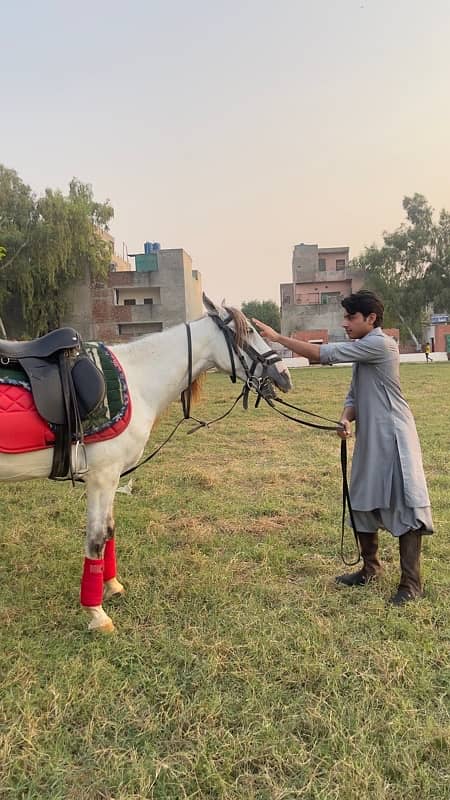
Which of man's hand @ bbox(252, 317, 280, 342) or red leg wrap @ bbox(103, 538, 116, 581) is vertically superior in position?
man's hand @ bbox(252, 317, 280, 342)

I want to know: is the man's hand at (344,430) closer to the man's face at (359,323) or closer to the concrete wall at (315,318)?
the man's face at (359,323)

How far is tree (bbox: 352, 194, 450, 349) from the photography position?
42.6 meters

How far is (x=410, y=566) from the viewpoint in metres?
3.24

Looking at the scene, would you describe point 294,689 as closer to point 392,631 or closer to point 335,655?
point 335,655

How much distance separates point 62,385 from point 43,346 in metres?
0.27

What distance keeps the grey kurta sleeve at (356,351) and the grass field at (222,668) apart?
5.02 ft

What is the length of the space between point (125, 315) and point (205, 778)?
40136 millimetres

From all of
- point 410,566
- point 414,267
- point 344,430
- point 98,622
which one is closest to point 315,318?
point 414,267

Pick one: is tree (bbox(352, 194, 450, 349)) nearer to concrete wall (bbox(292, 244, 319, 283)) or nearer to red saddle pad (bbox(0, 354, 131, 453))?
concrete wall (bbox(292, 244, 319, 283))

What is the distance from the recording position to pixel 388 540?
4.22m

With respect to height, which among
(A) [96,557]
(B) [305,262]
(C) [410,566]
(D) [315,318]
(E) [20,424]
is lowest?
(C) [410,566]

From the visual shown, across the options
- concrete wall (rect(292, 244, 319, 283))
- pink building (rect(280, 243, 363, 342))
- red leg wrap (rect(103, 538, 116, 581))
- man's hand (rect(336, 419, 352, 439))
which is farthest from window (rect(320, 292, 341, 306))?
red leg wrap (rect(103, 538, 116, 581))

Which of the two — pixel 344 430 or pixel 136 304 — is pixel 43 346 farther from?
pixel 136 304

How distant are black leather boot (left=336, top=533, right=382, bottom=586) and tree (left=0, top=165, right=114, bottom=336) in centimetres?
3263
